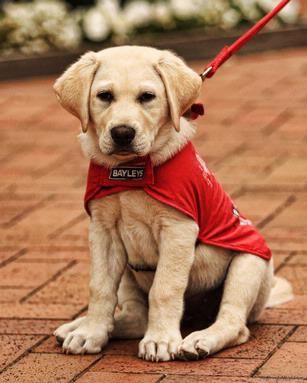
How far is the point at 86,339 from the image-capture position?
13.0ft

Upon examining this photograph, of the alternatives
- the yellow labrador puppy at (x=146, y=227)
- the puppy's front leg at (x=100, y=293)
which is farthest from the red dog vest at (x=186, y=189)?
the puppy's front leg at (x=100, y=293)

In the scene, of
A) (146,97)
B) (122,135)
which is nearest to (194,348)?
(122,135)

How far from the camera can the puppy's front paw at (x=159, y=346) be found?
3.82m

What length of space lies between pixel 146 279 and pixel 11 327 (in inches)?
26.0

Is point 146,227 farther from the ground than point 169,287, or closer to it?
farther from the ground

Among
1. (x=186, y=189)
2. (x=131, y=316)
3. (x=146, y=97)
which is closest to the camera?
(x=146, y=97)

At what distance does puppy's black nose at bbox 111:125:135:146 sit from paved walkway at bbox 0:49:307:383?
79 cm

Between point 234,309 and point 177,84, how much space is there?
0.86 metres

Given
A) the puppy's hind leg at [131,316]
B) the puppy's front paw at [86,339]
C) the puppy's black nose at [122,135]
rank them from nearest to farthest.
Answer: the puppy's black nose at [122,135] < the puppy's front paw at [86,339] < the puppy's hind leg at [131,316]

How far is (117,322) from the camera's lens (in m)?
4.15

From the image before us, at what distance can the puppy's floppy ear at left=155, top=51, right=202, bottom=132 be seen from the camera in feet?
12.6

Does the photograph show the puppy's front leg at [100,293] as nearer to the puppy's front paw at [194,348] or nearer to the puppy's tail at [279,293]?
the puppy's front paw at [194,348]

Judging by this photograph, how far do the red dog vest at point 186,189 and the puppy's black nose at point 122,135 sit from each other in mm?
195

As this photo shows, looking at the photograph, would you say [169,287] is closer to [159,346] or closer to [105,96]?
[159,346]
